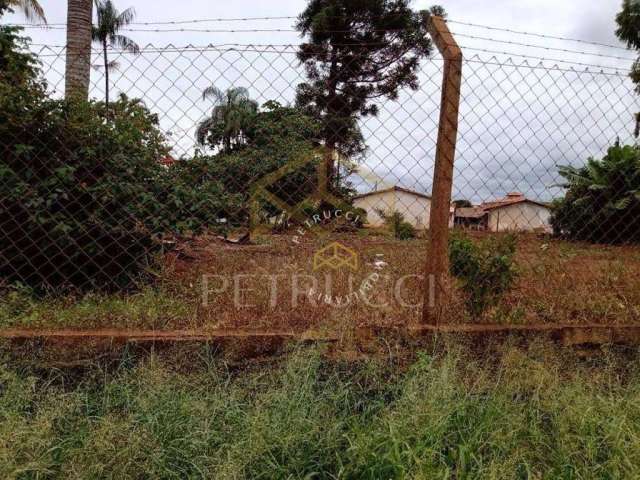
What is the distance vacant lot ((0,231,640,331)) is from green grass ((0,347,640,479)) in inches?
12.2

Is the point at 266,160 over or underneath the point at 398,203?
over

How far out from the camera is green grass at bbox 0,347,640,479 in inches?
64.8

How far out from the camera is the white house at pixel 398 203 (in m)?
3.07

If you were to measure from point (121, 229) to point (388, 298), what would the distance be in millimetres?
1843

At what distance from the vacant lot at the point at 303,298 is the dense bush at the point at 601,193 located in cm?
484

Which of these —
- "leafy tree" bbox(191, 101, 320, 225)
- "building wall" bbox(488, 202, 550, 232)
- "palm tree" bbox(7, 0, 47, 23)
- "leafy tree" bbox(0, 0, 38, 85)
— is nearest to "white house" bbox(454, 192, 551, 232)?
"building wall" bbox(488, 202, 550, 232)

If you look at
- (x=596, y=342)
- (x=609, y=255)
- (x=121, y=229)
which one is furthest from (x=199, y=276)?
(x=609, y=255)

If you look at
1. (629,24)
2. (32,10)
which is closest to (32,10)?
(32,10)

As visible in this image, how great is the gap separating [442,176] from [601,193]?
9.62 m

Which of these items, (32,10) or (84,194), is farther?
(32,10)

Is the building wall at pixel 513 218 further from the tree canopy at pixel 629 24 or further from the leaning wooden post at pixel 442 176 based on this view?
the tree canopy at pixel 629 24

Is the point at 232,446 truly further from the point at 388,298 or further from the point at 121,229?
the point at 121,229

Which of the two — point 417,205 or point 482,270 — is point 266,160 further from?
point 482,270

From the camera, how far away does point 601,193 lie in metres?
10.2
